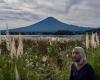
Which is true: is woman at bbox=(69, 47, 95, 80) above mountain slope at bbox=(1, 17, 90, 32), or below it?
below

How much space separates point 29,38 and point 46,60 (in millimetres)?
9343

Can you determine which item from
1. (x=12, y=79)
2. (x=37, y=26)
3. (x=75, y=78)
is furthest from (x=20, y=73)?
(x=37, y=26)

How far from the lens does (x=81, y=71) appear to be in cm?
666

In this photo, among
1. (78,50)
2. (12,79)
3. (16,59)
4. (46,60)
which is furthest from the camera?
(46,60)

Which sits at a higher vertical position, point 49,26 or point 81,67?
point 49,26

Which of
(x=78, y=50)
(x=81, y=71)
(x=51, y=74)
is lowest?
(x=51, y=74)

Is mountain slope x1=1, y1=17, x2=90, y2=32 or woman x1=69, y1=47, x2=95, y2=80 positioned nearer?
woman x1=69, y1=47, x2=95, y2=80

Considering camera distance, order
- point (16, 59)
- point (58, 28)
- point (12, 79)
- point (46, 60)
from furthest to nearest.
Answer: point (58, 28), point (46, 60), point (16, 59), point (12, 79)

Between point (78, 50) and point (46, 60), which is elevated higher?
point (78, 50)

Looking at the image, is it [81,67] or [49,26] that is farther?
[49,26]

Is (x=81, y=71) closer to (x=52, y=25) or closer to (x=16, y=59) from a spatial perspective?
(x=16, y=59)

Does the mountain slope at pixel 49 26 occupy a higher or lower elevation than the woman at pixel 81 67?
higher

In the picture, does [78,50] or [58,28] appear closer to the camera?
[78,50]

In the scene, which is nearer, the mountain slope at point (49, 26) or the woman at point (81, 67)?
the woman at point (81, 67)
